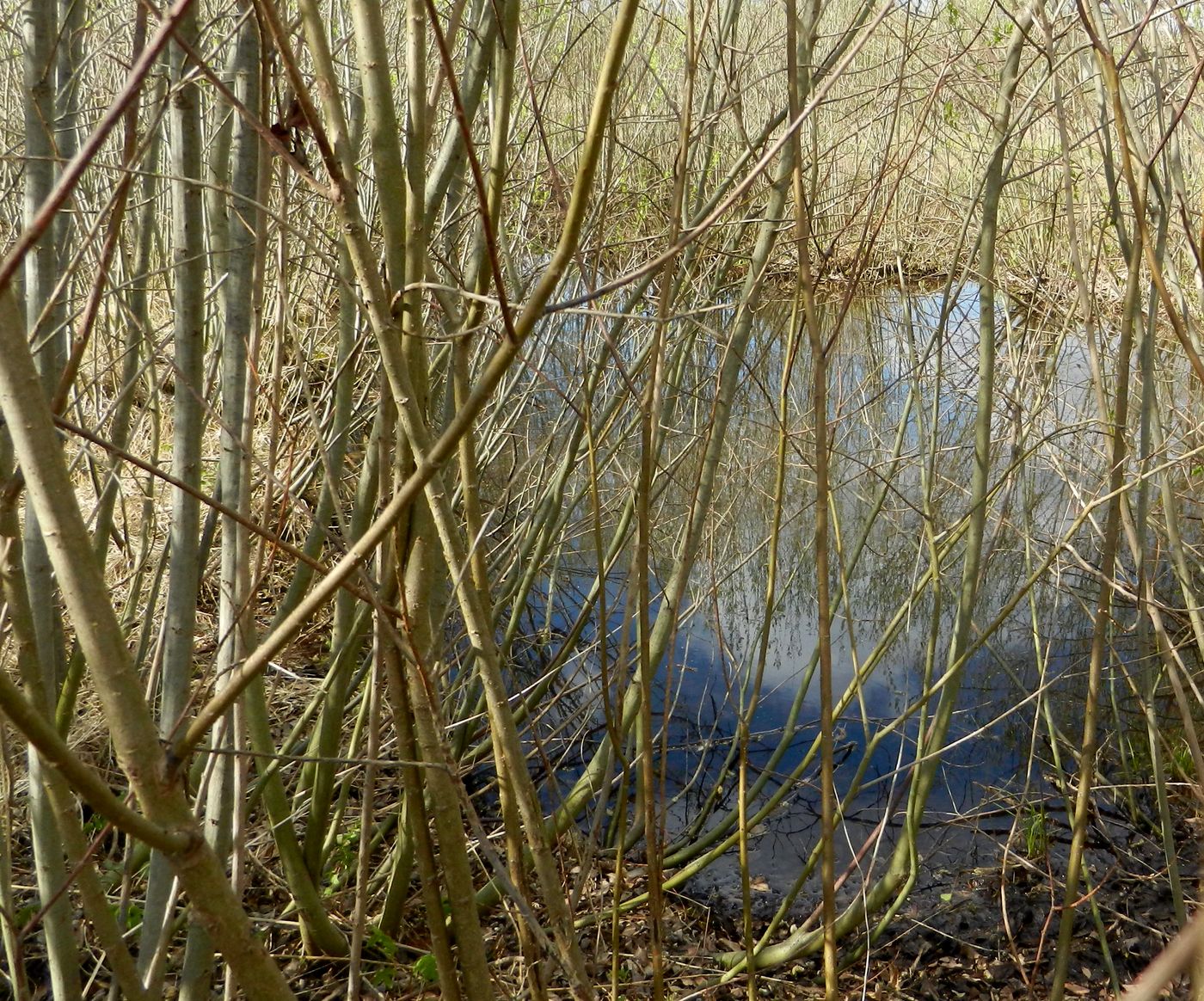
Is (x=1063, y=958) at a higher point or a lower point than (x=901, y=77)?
lower

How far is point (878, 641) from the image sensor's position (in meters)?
→ 3.72

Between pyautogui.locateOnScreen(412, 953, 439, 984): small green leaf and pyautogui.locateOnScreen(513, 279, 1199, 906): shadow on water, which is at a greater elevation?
pyautogui.locateOnScreen(513, 279, 1199, 906): shadow on water

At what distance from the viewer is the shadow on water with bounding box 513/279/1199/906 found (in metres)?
2.50

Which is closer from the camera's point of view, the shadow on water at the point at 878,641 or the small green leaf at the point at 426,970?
the small green leaf at the point at 426,970

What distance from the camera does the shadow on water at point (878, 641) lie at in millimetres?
2500

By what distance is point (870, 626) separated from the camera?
416 centimetres

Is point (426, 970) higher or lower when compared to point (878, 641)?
lower

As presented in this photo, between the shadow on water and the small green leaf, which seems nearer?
the small green leaf

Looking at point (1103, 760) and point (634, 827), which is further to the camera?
point (1103, 760)

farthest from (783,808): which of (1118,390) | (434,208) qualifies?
(434,208)

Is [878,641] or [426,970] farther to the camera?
[878,641]

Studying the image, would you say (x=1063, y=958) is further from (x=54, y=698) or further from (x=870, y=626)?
(x=870, y=626)

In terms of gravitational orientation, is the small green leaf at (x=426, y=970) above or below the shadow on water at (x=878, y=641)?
below

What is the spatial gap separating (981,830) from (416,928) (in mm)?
1658
